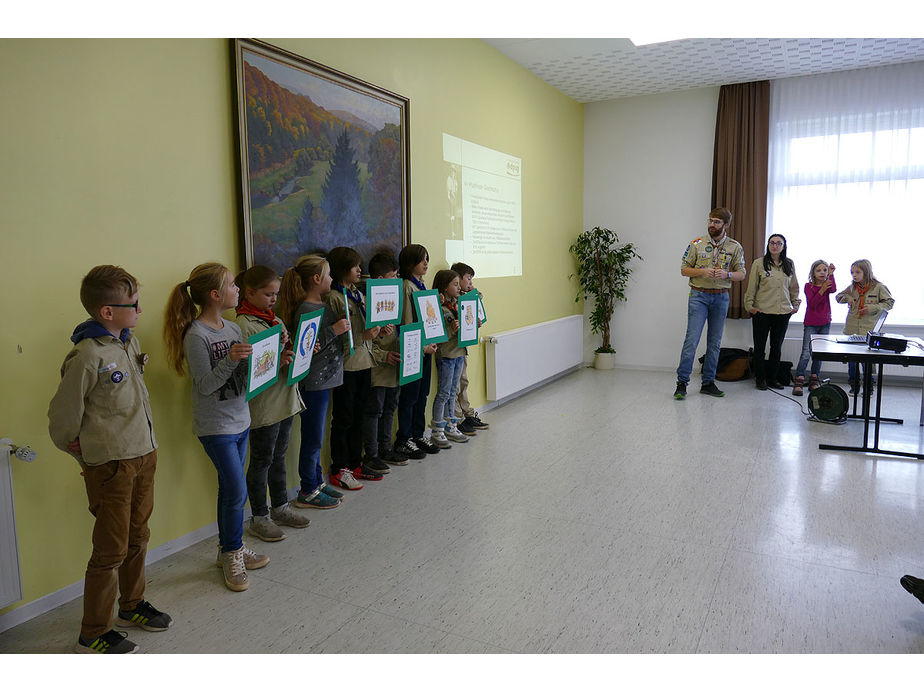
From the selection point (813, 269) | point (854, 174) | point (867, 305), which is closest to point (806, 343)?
point (813, 269)

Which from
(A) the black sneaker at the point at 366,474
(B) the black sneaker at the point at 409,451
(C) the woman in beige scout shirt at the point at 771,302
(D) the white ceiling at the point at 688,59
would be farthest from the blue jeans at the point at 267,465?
(C) the woman in beige scout shirt at the point at 771,302

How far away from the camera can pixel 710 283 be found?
235 inches

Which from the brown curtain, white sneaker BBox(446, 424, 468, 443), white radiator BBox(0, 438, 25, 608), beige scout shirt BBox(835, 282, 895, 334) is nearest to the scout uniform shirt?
white radiator BBox(0, 438, 25, 608)

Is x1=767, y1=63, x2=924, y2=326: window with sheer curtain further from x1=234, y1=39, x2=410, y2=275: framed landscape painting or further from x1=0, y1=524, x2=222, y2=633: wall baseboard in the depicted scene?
x1=0, y1=524, x2=222, y2=633: wall baseboard

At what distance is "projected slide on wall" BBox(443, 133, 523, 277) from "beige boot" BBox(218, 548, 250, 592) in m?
2.88

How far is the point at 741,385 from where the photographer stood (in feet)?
21.5

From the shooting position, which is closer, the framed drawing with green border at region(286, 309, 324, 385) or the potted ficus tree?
the framed drawing with green border at region(286, 309, 324, 385)

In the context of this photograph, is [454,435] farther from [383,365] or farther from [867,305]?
[867,305]

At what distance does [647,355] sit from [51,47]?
666cm

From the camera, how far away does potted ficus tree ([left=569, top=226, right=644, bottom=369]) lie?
7.48 meters

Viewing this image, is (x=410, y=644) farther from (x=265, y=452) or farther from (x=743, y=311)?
(x=743, y=311)

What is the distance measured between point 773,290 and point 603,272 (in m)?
1.92

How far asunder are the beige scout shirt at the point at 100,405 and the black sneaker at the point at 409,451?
221cm
